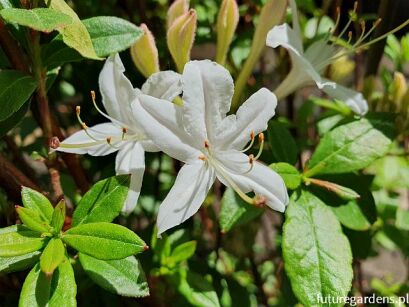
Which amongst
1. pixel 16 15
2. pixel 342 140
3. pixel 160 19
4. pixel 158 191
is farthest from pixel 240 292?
pixel 16 15

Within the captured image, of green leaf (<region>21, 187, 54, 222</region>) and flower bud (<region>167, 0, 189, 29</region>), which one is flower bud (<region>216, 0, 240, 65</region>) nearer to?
flower bud (<region>167, 0, 189, 29</region>)

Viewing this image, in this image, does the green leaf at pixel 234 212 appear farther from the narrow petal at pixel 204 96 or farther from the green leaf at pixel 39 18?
the green leaf at pixel 39 18

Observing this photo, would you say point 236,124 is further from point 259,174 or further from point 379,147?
point 379,147

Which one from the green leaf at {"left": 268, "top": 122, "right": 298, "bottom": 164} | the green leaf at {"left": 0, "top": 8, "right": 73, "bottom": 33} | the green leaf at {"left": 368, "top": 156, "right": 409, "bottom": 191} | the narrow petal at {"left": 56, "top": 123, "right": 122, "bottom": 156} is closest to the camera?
the green leaf at {"left": 0, "top": 8, "right": 73, "bottom": 33}

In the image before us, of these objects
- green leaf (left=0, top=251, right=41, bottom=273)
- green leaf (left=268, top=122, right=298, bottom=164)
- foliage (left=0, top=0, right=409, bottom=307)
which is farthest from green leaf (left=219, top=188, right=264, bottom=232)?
green leaf (left=0, top=251, right=41, bottom=273)

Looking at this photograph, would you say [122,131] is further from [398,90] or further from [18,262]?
[398,90]

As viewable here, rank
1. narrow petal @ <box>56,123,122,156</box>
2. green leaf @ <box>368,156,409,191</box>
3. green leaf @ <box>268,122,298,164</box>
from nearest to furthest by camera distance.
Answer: narrow petal @ <box>56,123,122,156</box> < green leaf @ <box>268,122,298,164</box> < green leaf @ <box>368,156,409,191</box>

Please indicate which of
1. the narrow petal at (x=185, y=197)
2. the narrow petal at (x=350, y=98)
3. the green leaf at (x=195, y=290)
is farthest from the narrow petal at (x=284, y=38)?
the green leaf at (x=195, y=290)
